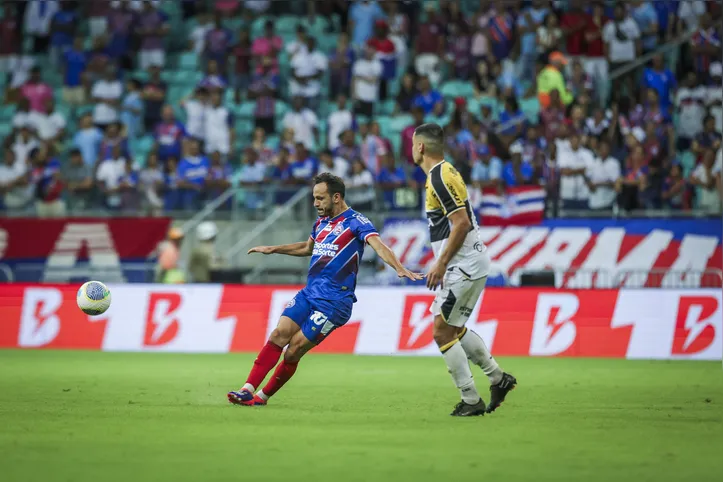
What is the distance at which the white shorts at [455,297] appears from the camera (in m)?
10.9

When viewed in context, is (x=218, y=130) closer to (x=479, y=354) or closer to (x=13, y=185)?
(x=13, y=185)

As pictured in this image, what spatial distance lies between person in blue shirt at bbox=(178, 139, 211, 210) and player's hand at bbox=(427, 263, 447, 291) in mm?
14325

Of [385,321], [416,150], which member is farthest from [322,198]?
[385,321]

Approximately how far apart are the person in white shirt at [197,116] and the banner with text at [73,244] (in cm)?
334

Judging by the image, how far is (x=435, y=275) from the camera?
1025 cm

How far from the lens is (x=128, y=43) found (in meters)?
28.7

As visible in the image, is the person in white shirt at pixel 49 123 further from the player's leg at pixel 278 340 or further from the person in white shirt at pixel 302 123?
the player's leg at pixel 278 340

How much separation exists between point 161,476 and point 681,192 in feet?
55.6

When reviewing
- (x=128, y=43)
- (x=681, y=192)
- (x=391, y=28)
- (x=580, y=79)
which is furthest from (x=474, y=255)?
(x=128, y=43)

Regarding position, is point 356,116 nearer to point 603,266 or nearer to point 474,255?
point 603,266

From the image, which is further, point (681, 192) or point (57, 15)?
point (57, 15)

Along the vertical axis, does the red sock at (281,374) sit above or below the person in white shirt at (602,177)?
above

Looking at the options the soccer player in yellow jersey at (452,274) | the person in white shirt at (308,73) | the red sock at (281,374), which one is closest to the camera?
the soccer player in yellow jersey at (452,274)

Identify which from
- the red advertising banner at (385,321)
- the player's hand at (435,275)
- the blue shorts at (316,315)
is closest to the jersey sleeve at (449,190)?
the player's hand at (435,275)
